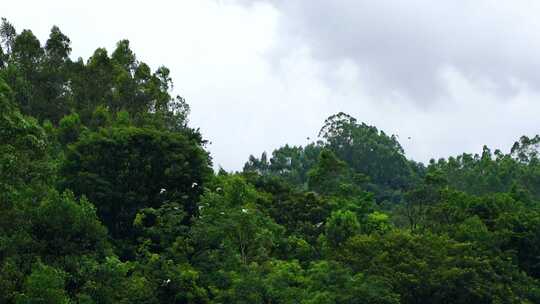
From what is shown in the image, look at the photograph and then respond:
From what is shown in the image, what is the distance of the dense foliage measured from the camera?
3036cm

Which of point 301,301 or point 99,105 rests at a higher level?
point 99,105

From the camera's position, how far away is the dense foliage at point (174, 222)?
3036cm

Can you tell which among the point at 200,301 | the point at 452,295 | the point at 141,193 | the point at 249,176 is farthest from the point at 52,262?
the point at 249,176

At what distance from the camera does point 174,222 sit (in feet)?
127

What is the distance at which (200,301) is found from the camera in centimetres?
3488

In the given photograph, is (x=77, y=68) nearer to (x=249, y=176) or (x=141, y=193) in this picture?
(x=249, y=176)

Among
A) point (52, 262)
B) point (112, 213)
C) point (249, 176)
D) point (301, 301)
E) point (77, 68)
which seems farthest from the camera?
point (77, 68)

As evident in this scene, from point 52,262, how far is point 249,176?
90.7 ft

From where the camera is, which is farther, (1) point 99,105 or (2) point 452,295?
(1) point 99,105

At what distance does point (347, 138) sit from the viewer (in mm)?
124062

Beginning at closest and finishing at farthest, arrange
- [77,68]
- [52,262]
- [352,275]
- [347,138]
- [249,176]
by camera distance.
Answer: [52,262], [352,275], [249,176], [77,68], [347,138]

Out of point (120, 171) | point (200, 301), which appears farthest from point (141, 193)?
point (200, 301)

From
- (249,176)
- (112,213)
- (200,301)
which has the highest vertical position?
(249,176)

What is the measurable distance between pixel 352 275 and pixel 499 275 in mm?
8490
